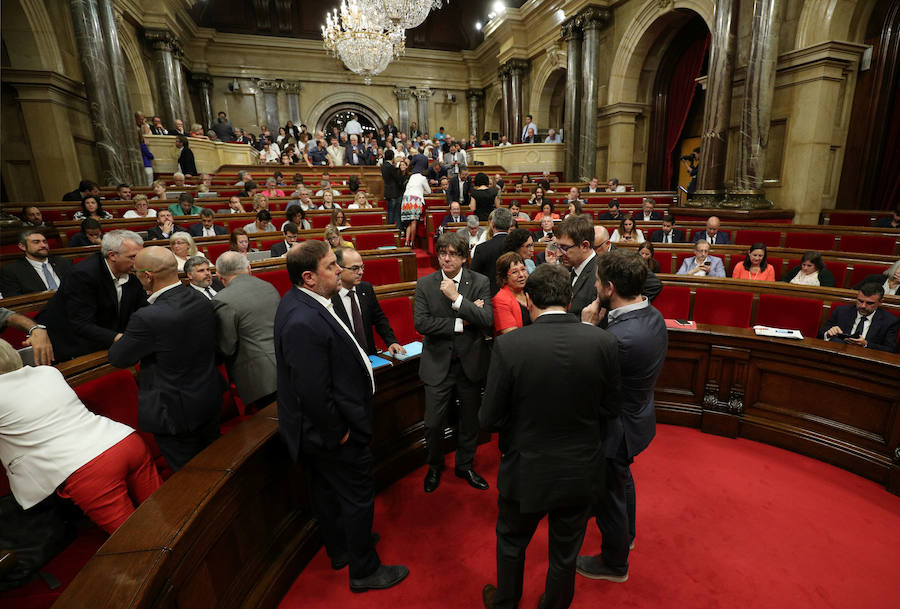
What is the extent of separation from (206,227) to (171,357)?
441cm

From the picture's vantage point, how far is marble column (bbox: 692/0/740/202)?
734 cm

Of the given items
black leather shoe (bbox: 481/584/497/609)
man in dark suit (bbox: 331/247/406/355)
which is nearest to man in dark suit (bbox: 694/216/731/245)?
man in dark suit (bbox: 331/247/406/355)

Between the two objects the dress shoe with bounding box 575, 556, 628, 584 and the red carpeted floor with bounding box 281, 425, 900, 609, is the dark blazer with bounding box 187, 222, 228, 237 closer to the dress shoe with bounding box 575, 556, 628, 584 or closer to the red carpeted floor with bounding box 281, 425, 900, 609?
the red carpeted floor with bounding box 281, 425, 900, 609

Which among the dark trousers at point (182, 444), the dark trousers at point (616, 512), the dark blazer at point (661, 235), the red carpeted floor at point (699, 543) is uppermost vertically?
the dark blazer at point (661, 235)

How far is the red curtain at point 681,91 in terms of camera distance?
10305 millimetres

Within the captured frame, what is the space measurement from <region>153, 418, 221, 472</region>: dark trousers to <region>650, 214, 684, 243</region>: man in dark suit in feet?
19.1

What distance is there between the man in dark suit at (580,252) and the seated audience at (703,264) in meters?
2.76

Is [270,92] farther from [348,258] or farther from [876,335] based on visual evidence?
[876,335]

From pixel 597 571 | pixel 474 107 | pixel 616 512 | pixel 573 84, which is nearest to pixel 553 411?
pixel 616 512

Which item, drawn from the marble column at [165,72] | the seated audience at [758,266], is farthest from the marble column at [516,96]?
the seated audience at [758,266]

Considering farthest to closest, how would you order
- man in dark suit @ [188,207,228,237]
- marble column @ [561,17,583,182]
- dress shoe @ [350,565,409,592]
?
marble column @ [561,17,583,182], man in dark suit @ [188,207,228,237], dress shoe @ [350,565,409,592]

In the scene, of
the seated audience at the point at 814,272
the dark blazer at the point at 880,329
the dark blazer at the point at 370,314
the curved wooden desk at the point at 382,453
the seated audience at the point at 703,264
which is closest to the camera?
the curved wooden desk at the point at 382,453

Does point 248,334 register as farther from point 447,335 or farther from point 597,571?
point 597,571

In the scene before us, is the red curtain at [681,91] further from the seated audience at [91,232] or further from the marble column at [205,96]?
the marble column at [205,96]
